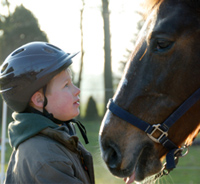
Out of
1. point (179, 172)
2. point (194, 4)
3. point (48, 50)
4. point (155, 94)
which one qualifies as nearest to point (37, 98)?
point (48, 50)

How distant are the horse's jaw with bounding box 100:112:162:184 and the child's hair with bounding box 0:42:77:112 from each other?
0.50m

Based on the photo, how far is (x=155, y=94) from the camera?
2.02 metres

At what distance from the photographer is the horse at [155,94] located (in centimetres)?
199

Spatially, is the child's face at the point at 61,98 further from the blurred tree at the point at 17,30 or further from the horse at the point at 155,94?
the blurred tree at the point at 17,30

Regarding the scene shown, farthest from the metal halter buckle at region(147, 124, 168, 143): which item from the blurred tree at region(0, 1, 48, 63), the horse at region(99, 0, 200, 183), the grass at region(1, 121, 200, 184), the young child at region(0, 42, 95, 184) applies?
the blurred tree at region(0, 1, 48, 63)

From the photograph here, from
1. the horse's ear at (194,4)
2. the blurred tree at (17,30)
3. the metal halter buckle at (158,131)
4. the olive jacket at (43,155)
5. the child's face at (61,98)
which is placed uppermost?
the horse's ear at (194,4)

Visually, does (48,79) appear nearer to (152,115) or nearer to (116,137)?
(116,137)

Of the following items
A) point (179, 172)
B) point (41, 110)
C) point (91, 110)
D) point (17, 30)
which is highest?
point (41, 110)

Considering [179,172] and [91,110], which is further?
[91,110]

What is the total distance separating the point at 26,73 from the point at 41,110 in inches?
10.3

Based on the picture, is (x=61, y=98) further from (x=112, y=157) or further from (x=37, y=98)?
(x=112, y=157)

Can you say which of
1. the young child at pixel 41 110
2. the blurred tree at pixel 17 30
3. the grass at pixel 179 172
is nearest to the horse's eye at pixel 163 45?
the young child at pixel 41 110

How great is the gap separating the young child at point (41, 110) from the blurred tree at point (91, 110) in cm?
770

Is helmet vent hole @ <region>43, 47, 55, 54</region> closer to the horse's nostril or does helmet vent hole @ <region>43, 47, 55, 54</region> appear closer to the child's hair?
the child's hair
